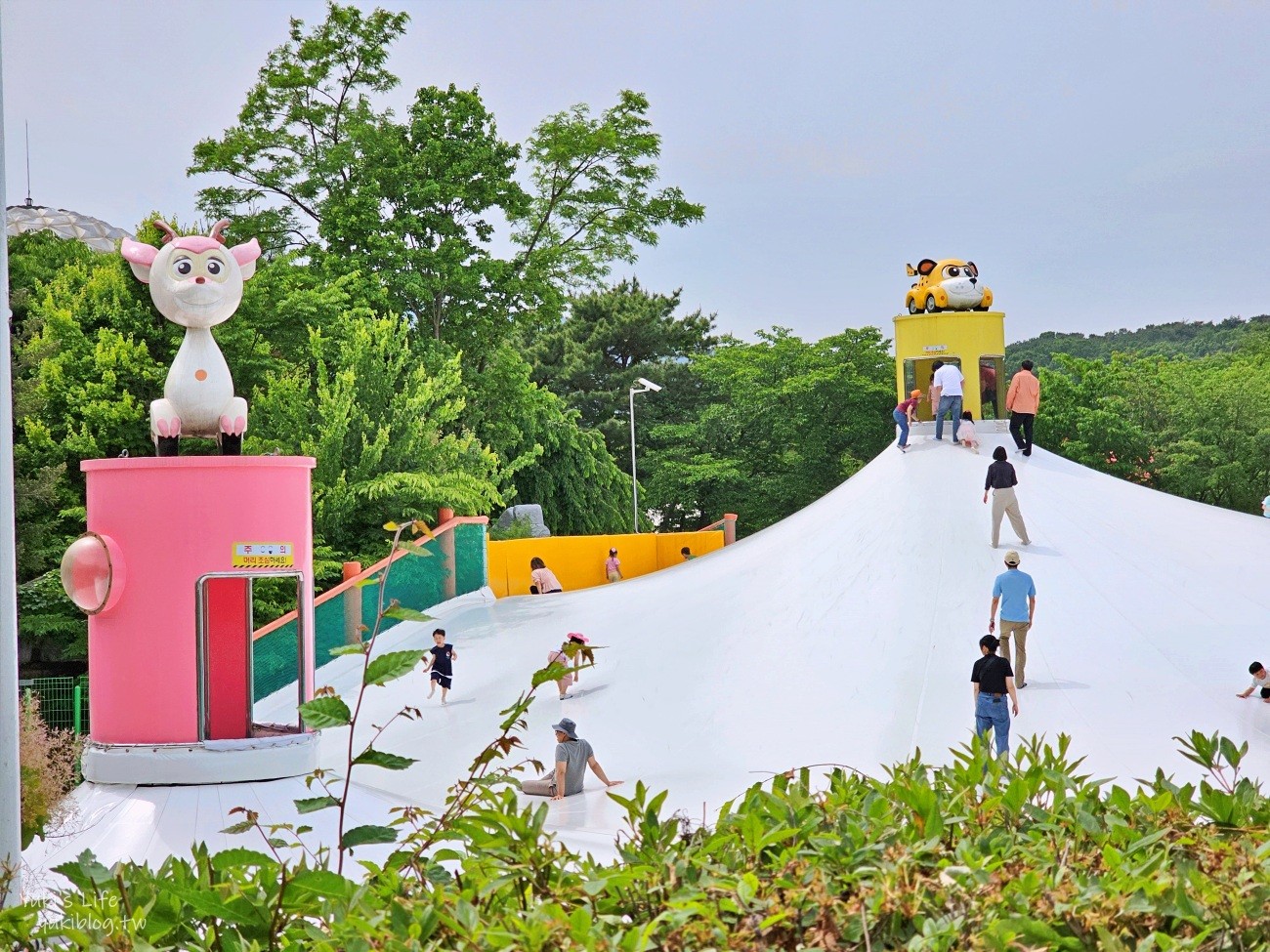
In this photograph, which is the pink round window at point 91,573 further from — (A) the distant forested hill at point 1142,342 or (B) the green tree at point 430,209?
(A) the distant forested hill at point 1142,342

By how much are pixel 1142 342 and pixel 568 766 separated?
240ft

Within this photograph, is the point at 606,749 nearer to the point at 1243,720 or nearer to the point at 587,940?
the point at 1243,720

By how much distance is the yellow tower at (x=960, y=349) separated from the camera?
2422 cm

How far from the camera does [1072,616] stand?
17.5 meters

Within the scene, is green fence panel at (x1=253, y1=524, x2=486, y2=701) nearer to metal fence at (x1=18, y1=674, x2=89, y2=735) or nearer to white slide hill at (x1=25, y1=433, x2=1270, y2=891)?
white slide hill at (x1=25, y1=433, x2=1270, y2=891)

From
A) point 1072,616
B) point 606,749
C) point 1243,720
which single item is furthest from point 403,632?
point 1243,720

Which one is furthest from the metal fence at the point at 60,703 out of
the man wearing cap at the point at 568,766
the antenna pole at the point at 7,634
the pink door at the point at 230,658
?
the antenna pole at the point at 7,634

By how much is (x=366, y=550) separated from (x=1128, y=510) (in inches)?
541

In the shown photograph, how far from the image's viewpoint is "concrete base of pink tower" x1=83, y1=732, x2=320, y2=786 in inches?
533

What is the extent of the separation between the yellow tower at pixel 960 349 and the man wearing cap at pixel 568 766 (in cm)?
1230

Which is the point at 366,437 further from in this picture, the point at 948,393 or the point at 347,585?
the point at 948,393

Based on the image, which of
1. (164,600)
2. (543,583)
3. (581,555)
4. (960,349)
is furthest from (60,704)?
(960,349)

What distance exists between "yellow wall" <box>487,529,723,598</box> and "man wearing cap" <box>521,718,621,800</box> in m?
11.8

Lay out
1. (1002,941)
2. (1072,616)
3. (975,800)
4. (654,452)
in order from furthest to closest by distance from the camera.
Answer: (654,452)
(1072,616)
(975,800)
(1002,941)
